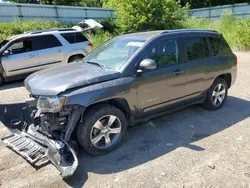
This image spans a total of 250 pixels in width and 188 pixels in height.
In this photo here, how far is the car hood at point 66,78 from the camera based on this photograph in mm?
3223

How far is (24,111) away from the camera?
160 inches

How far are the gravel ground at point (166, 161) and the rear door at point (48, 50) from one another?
428cm

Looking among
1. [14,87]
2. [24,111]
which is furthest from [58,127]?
[14,87]

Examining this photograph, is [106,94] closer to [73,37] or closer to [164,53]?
[164,53]

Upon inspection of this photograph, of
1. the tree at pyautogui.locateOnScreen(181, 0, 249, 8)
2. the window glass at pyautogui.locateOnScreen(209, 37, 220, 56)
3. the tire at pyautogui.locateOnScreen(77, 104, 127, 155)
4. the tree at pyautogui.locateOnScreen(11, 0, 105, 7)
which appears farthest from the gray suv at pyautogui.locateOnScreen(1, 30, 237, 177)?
the tree at pyautogui.locateOnScreen(11, 0, 105, 7)

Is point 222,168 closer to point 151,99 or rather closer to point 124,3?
point 151,99

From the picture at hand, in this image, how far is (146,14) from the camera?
59.7 ft

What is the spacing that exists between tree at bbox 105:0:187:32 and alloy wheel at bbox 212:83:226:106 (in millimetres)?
13678

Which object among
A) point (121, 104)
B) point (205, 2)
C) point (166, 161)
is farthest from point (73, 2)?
point (166, 161)

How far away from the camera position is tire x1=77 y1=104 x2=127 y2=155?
10.9ft

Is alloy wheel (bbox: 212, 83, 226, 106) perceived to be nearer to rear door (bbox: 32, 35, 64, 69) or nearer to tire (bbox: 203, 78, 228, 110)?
tire (bbox: 203, 78, 228, 110)

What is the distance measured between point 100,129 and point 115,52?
1.43m

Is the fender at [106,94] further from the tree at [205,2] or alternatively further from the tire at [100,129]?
the tree at [205,2]

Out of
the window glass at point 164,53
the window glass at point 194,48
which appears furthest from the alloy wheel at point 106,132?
the window glass at point 194,48
